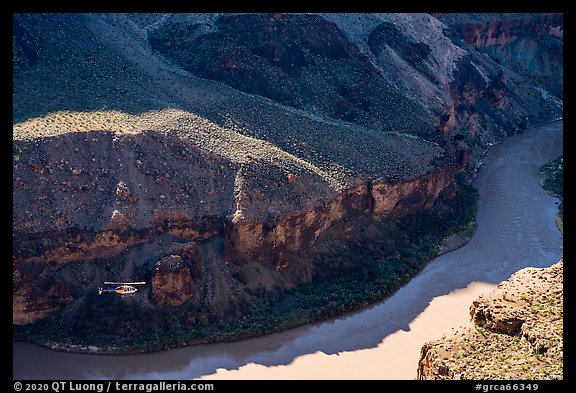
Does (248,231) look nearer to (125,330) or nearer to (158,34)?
(125,330)

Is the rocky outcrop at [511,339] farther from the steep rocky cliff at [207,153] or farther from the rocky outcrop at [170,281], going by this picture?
the rocky outcrop at [170,281]

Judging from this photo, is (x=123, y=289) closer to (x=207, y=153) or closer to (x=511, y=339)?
(x=207, y=153)

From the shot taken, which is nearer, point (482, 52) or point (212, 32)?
point (212, 32)

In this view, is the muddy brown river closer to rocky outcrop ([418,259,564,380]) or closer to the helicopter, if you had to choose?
the helicopter

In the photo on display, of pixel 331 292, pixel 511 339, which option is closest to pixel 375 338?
pixel 331 292

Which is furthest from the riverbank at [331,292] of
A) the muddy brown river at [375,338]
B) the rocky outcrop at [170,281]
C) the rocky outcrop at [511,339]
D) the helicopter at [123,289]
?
the rocky outcrop at [511,339]

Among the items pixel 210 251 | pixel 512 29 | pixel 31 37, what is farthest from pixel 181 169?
pixel 512 29

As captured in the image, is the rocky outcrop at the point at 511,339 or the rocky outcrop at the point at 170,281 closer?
the rocky outcrop at the point at 511,339
